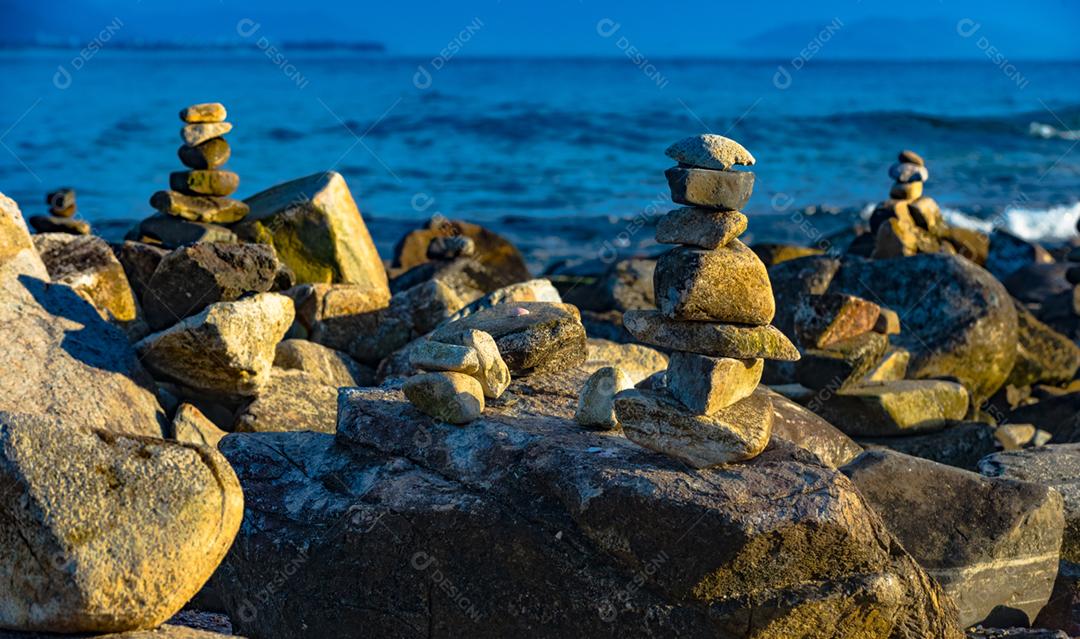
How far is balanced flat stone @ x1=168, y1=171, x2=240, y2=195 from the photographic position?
11.2 metres

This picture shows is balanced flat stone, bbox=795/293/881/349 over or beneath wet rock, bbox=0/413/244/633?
beneath

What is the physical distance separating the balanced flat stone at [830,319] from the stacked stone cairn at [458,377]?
146 inches

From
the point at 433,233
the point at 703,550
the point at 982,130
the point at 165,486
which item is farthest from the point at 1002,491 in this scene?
the point at 982,130

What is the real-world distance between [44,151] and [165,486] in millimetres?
36687

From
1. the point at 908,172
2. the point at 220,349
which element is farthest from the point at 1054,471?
the point at 908,172

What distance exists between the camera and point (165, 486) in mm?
4633

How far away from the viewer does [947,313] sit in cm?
1176

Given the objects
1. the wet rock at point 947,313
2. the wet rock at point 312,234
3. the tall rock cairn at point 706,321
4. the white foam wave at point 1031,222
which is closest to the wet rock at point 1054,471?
the tall rock cairn at point 706,321

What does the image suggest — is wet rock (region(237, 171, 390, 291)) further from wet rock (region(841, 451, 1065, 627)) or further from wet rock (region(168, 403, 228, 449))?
wet rock (region(841, 451, 1065, 627))

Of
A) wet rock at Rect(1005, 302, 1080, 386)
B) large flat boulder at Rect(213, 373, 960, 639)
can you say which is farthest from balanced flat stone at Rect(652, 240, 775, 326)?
wet rock at Rect(1005, 302, 1080, 386)

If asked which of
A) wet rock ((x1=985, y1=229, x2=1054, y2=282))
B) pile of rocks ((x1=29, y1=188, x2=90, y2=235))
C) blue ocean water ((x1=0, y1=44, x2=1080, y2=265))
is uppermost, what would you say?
pile of rocks ((x1=29, y1=188, x2=90, y2=235))

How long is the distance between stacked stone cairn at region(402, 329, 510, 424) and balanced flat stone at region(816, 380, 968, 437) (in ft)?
11.4

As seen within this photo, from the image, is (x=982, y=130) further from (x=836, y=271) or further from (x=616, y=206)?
(x=836, y=271)

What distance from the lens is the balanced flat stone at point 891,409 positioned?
954 centimetres
